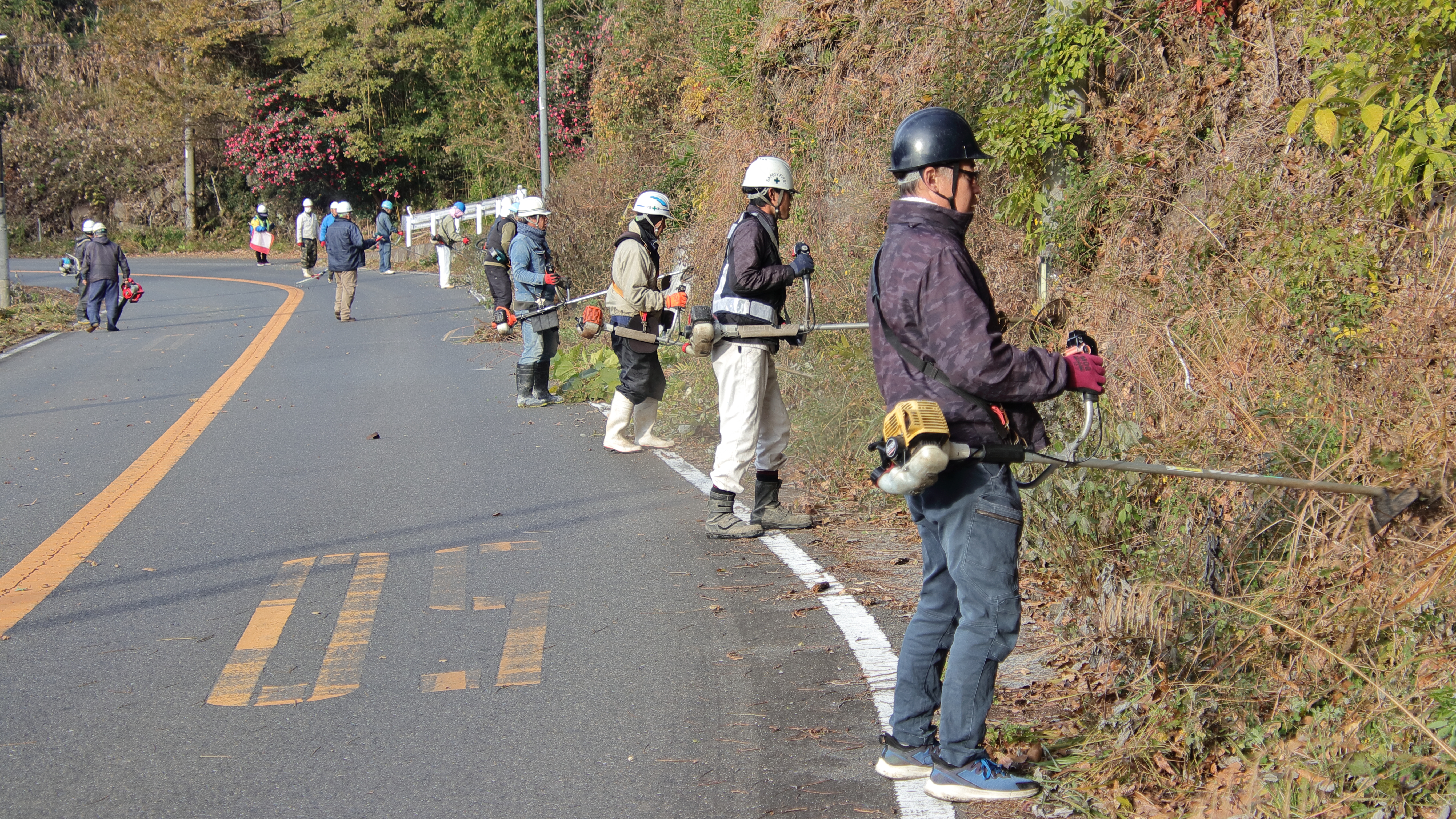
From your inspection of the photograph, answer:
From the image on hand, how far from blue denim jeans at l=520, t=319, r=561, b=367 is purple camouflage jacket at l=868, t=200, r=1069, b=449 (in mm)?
8436

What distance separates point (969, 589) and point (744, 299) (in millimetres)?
3498

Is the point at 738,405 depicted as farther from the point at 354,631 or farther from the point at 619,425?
the point at 619,425

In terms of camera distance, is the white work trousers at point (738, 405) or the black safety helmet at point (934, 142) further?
the white work trousers at point (738, 405)

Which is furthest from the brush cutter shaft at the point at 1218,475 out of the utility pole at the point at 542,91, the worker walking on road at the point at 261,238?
the worker walking on road at the point at 261,238

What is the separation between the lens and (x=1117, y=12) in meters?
8.85

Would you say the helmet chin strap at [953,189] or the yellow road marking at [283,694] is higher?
the helmet chin strap at [953,189]

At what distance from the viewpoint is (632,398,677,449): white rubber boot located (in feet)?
31.1

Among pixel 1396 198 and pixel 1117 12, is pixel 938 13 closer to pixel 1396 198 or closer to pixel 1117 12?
pixel 1117 12

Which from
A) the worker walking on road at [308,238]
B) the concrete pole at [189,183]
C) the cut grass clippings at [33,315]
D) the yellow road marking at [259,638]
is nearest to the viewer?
the yellow road marking at [259,638]

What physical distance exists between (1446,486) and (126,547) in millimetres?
6317

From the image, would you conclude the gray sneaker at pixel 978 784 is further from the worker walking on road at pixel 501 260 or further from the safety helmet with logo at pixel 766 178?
the worker walking on road at pixel 501 260

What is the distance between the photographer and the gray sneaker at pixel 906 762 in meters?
3.69

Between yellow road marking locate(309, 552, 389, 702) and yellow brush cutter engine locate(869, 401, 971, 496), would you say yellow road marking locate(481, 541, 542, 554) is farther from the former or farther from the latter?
yellow brush cutter engine locate(869, 401, 971, 496)

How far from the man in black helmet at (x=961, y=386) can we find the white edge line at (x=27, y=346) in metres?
16.2
